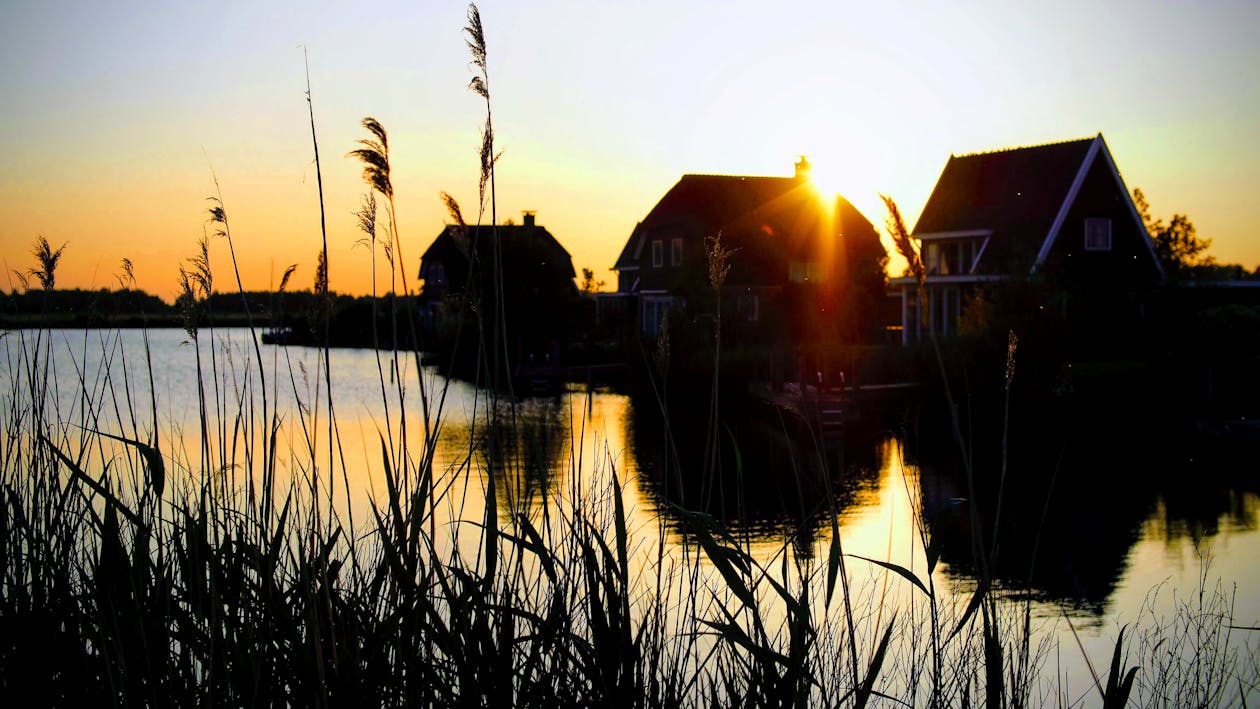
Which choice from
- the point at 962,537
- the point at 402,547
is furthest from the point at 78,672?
the point at 962,537

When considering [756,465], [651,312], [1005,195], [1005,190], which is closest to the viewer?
[756,465]

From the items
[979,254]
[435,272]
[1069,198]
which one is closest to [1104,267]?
[1069,198]

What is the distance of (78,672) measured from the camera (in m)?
2.90

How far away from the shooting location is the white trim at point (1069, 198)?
30866mm

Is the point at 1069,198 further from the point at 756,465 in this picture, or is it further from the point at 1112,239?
the point at 756,465

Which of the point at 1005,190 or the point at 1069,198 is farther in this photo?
the point at 1005,190

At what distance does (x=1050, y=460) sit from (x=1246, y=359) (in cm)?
706

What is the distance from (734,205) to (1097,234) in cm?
1273

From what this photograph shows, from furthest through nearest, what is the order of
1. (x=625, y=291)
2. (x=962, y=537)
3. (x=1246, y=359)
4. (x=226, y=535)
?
(x=625, y=291) < (x=1246, y=359) < (x=962, y=537) < (x=226, y=535)

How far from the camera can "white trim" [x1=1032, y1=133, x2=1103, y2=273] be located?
3087 cm

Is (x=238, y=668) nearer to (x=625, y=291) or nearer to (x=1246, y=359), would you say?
(x=1246, y=359)

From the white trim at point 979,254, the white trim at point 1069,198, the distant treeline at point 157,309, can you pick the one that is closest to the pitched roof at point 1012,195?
the white trim at point 1069,198

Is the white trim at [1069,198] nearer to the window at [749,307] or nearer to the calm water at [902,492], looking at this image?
the window at [749,307]

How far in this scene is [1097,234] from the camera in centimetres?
3198
